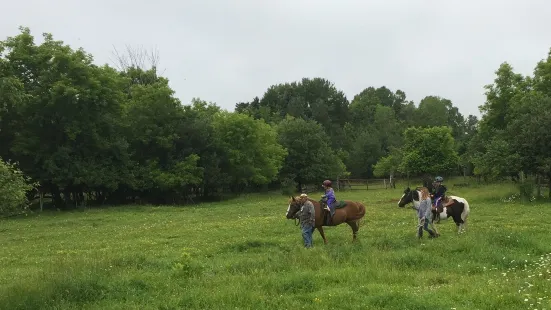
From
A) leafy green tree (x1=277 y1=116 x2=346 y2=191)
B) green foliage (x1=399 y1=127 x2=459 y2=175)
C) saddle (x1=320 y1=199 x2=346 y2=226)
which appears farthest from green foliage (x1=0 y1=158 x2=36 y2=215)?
green foliage (x1=399 y1=127 x2=459 y2=175)

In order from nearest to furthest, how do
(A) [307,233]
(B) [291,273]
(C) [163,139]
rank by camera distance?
(B) [291,273] < (A) [307,233] < (C) [163,139]

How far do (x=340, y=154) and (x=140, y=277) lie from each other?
243 feet

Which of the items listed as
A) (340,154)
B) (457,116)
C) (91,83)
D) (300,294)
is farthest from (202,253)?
(457,116)

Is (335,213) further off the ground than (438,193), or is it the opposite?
(438,193)

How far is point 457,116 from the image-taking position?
13075 cm

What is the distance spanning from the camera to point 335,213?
59.4ft

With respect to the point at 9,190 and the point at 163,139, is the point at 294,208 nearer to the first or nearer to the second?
the point at 9,190

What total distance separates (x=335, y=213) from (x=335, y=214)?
1.5 inches

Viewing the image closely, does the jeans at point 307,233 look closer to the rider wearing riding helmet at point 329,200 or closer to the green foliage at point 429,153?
the rider wearing riding helmet at point 329,200

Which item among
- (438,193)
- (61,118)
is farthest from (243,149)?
(438,193)

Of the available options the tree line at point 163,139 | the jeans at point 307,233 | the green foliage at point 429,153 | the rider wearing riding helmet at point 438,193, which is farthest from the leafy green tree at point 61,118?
the green foliage at point 429,153

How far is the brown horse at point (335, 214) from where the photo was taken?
Result: 1741 centimetres

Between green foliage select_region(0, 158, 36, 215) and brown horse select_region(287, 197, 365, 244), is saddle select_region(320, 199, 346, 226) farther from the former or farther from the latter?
green foliage select_region(0, 158, 36, 215)

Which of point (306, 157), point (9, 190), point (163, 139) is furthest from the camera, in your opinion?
point (306, 157)
